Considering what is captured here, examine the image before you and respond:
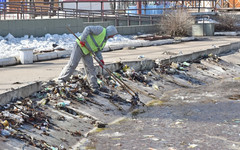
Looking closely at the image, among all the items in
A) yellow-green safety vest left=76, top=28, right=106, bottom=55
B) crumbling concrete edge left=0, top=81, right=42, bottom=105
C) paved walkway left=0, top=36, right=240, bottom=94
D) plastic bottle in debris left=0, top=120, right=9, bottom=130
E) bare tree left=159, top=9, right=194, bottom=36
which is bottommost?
plastic bottle in debris left=0, top=120, right=9, bottom=130

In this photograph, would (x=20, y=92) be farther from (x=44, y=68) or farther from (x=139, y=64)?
(x=139, y=64)

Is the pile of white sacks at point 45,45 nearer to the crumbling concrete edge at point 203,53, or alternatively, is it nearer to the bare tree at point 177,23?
the bare tree at point 177,23

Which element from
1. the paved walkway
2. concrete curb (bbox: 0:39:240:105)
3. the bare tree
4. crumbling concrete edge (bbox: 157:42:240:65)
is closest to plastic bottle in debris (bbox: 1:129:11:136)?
concrete curb (bbox: 0:39:240:105)

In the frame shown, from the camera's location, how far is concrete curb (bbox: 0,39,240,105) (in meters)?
8.47

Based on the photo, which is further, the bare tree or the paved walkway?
the bare tree

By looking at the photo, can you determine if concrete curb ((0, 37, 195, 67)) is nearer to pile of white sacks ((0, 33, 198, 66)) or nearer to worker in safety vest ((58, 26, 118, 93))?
pile of white sacks ((0, 33, 198, 66))

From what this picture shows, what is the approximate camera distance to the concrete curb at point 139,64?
8466mm

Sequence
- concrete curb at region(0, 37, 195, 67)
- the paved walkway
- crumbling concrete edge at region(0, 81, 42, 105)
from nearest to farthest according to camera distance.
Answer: crumbling concrete edge at region(0, 81, 42, 105)
the paved walkway
concrete curb at region(0, 37, 195, 67)

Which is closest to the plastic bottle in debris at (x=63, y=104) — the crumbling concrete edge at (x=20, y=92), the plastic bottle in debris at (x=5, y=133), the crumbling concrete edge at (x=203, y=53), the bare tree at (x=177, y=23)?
the crumbling concrete edge at (x=20, y=92)

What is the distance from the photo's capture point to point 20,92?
8789mm

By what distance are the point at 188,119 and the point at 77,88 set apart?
2.53 metres

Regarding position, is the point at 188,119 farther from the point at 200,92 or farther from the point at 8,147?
the point at 8,147

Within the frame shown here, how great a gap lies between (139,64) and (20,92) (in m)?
5.49

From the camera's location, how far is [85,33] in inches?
376
